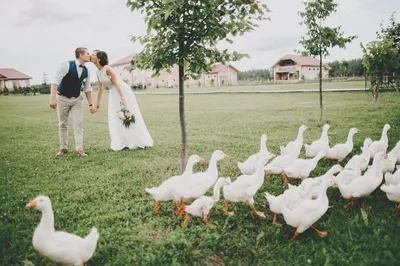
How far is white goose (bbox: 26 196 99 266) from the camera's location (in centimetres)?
299

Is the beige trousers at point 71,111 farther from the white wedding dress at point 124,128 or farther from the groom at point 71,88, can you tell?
the white wedding dress at point 124,128

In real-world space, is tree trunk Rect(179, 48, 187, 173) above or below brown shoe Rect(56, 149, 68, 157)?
above

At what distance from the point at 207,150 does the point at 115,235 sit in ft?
14.9

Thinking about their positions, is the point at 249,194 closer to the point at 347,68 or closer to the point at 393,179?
the point at 393,179

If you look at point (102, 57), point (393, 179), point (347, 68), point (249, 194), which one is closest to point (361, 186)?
point (393, 179)

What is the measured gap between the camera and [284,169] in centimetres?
536

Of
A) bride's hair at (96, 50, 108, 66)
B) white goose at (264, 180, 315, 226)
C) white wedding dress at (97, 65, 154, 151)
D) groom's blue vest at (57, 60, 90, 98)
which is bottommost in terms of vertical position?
white goose at (264, 180, 315, 226)

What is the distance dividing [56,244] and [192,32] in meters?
3.63

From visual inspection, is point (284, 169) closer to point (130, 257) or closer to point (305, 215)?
point (305, 215)

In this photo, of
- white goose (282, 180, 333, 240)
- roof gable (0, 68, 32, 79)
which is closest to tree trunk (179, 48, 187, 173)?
white goose (282, 180, 333, 240)

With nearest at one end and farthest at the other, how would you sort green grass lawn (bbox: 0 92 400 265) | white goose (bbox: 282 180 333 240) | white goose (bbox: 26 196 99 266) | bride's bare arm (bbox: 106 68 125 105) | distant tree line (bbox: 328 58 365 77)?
1. white goose (bbox: 26 196 99 266)
2. green grass lawn (bbox: 0 92 400 265)
3. white goose (bbox: 282 180 333 240)
4. bride's bare arm (bbox: 106 68 125 105)
5. distant tree line (bbox: 328 58 365 77)

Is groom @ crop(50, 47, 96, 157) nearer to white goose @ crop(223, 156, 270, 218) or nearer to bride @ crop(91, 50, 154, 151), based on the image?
bride @ crop(91, 50, 154, 151)

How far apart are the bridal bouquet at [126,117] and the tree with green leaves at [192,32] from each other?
3.30 m

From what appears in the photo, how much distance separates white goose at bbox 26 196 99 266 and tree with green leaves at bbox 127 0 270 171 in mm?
2864
